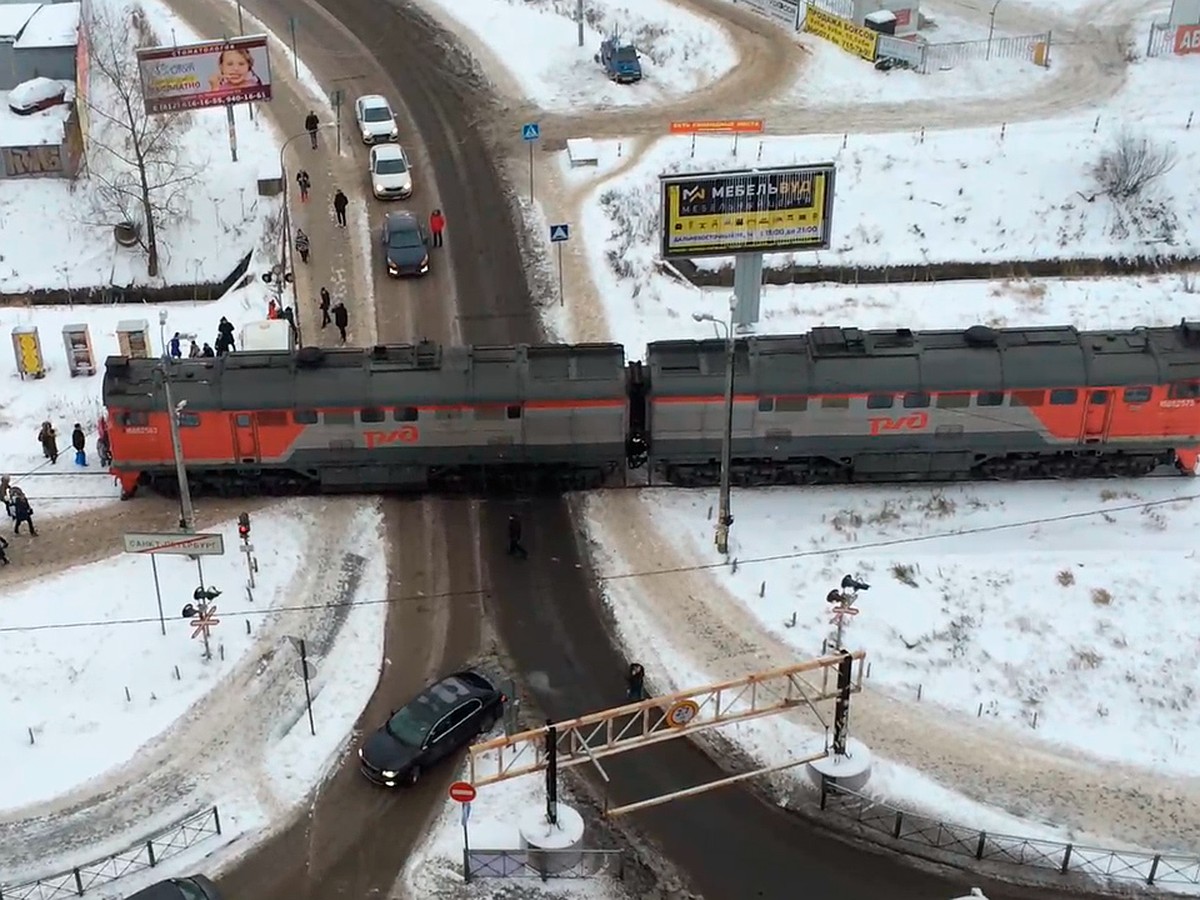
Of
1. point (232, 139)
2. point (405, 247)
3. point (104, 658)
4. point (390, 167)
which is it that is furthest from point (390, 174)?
point (104, 658)

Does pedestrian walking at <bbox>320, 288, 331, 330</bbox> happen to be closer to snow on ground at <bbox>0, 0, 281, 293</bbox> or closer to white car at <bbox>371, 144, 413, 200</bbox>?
snow on ground at <bbox>0, 0, 281, 293</bbox>

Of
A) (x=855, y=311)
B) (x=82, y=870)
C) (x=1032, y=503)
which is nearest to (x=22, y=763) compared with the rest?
(x=82, y=870)

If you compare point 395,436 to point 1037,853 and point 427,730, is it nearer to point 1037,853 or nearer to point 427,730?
point 427,730

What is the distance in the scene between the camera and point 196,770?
33.2m

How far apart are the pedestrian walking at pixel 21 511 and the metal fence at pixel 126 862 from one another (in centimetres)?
1320

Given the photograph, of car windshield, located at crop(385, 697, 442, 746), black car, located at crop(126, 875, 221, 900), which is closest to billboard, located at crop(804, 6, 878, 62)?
car windshield, located at crop(385, 697, 442, 746)

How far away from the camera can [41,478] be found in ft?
144

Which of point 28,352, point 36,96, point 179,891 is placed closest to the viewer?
point 179,891

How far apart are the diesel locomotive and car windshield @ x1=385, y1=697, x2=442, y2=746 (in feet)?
36.2

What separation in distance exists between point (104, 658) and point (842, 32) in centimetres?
4794

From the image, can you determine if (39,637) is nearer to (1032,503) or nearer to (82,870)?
(82,870)

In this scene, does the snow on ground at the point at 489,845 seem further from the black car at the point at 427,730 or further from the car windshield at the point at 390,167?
the car windshield at the point at 390,167

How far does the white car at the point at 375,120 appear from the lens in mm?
62281

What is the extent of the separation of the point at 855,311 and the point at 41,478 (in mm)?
28909
